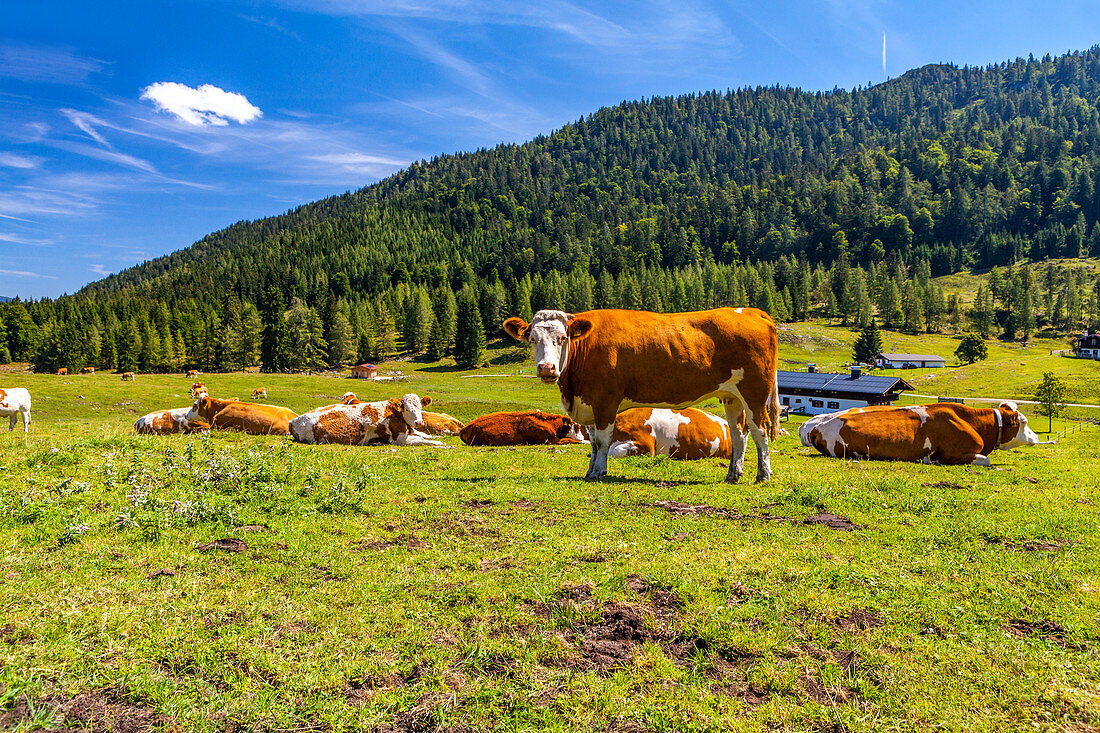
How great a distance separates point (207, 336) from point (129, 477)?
13135 centimetres

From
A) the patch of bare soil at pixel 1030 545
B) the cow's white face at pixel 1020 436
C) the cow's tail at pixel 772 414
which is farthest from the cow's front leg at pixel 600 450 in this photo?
the cow's white face at pixel 1020 436

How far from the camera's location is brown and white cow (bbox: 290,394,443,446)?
64.3 feet

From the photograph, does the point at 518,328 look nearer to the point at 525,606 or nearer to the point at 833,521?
the point at 833,521

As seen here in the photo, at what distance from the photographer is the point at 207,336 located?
12081cm

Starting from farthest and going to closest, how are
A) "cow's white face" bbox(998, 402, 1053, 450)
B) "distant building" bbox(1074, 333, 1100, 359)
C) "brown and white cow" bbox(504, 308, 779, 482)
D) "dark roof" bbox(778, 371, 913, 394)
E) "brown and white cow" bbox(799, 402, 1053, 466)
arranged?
"distant building" bbox(1074, 333, 1100, 359)
"dark roof" bbox(778, 371, 913, 394)
"cow's white face" bbox(998, 402, 1053, 450)
"brown and white cow" bbox(799, 402, 1053, 466)
"brown and white cow" bbox(504, 308, 779, 482)

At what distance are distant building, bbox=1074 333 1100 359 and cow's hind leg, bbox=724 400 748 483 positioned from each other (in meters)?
146

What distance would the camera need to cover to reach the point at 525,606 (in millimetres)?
5574

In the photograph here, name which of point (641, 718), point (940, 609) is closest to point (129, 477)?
point (641, 718)

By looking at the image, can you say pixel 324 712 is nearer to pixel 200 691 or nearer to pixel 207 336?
pixel 200 691

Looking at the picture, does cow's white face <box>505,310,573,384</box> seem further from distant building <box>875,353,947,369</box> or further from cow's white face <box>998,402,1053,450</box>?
distant building <box>875,353,947,369</box>

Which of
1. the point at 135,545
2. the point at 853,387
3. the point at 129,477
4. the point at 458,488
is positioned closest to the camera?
the point at 135,545

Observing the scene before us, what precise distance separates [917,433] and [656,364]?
32.3ft

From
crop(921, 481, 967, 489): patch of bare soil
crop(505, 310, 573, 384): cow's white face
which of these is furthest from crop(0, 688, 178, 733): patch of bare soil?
crop(921, 481, 967, 489): patch of bare soil

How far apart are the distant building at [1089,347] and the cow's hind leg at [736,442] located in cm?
14637
